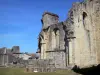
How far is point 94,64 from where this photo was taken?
26.5 metres

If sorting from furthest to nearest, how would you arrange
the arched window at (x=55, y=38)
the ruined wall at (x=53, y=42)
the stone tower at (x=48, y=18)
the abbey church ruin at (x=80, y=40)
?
the stone tower at (x=48, y=18)
the arched window at (x=55, y=38)
the ruined wall at (x=53, y=42)
the abbey church ruin at (x=80, y=40)

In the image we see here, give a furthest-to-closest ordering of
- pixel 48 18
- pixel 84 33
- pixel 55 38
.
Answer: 1. pixel 48 18
2. pixel 55 38
3. pixel 84 33

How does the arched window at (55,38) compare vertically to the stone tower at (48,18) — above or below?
below

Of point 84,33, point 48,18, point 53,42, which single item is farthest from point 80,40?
point 48,18

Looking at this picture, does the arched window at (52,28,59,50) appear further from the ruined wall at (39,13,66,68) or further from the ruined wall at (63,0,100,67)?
the ruined wall at (63,0,100,67)

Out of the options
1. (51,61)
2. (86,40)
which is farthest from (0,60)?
(86,40)

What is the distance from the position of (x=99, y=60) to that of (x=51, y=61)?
8.04m

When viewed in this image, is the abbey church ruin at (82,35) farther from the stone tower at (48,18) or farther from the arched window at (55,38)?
the stone tower at (48,18)

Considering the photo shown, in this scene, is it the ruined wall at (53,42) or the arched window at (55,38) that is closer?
the ruined wall at (53,42)

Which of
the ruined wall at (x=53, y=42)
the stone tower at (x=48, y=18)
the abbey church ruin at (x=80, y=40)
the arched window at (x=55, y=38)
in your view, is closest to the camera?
the abbey church ruin at (x=80, y=40)

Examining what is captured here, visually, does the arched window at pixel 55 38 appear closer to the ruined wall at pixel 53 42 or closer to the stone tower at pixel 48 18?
the ruined wall at pixel 53 42

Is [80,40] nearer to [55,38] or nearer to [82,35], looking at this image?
[82,35]

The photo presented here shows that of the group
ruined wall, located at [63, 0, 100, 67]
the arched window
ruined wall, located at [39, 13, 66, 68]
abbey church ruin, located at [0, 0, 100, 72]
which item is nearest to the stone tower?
ruined wall, located at [39, 13, 66, 68]

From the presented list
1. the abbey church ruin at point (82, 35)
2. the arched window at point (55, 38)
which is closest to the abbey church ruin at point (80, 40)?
the abbey church ruin at point (82, 35)
